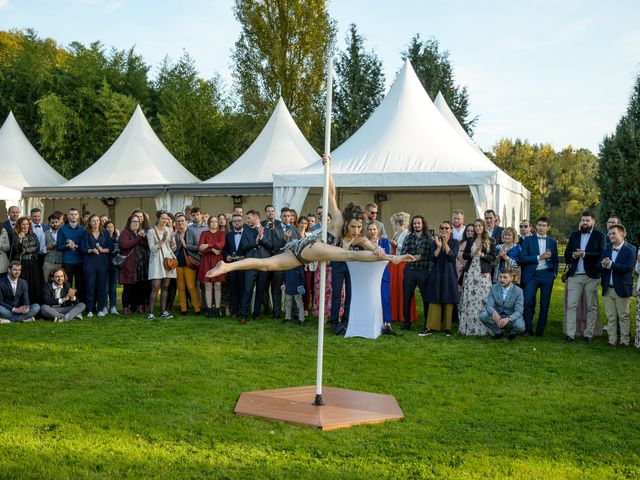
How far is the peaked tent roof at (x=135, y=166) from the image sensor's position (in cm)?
1900

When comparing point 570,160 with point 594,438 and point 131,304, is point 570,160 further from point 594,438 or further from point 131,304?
point 594,438

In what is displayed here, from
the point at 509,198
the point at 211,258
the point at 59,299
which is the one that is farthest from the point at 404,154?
the point at 59,299

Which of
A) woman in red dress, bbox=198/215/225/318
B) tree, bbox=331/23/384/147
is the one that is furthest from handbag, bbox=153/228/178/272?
tree, bbox=331/23/384/147

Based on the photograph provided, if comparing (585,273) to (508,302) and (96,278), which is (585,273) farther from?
(96,278)

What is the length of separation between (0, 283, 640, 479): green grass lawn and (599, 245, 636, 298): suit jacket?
68cm

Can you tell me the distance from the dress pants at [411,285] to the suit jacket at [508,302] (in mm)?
829

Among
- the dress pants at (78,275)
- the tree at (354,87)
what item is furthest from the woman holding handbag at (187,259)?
the tree at (354,87)

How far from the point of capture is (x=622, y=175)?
1734 cm

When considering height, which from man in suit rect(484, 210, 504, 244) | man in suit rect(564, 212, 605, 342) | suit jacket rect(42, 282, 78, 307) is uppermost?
man in suit rect(484, 210, 504, 244)

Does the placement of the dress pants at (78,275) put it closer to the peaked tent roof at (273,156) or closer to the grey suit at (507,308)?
the grey suit at (507,308)

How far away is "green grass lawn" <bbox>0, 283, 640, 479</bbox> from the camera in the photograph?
12.7 ft

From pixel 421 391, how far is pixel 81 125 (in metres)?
27.3

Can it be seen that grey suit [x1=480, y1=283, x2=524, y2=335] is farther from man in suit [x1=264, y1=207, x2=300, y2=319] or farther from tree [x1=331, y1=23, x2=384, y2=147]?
tree [x1=331, y1=23, x2=384, y2=147]

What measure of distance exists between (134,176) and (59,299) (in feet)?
33.3
